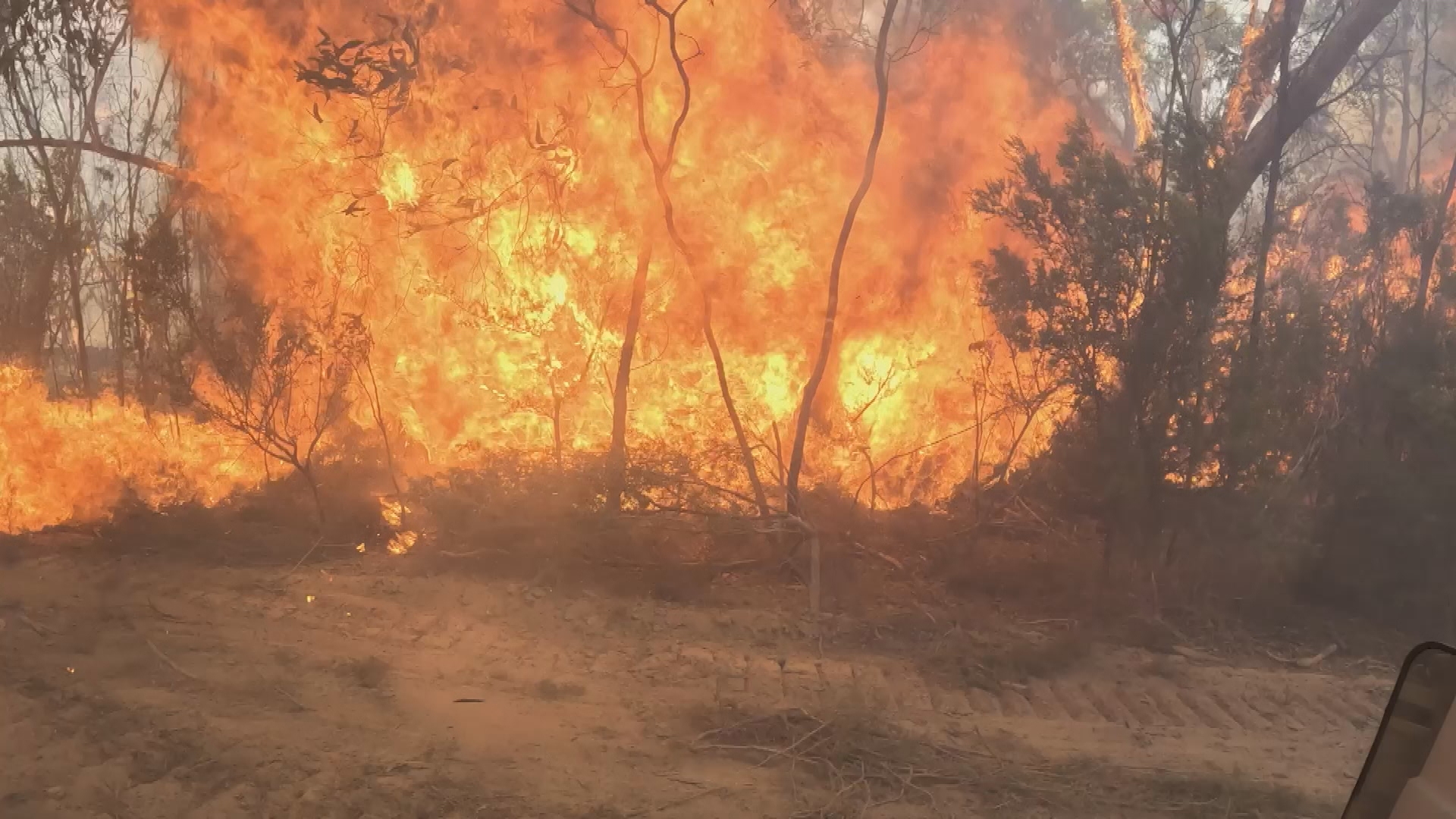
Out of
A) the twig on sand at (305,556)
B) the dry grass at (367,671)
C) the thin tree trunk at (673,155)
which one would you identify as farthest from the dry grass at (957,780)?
the twig on sand at (305,556)

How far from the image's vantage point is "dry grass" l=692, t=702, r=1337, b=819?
406 centimetres

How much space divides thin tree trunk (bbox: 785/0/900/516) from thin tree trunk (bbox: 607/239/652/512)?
1.29 m

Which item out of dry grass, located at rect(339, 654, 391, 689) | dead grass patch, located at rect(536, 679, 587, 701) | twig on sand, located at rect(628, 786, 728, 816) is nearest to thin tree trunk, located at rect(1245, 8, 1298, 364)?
twig on sand, located at rect(628, 786, 728, 816)

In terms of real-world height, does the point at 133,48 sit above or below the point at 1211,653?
above

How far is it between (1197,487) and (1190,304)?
51.7 inches

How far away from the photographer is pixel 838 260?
7.02 m

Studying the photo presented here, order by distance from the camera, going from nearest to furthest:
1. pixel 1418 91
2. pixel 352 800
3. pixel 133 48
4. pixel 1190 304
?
pixel 352 800 < pixel 1190 304 < pixel 133 48 < pixel 1418 91

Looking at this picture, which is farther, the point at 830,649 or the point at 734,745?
the point at 830,649

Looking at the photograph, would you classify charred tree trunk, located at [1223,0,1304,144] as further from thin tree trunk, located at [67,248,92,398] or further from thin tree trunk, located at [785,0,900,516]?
thin tree trunk, located at [67,248,92,398]

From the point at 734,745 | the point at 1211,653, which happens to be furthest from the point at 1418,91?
the point at 734,745

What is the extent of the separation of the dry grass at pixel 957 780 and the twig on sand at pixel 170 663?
106 inches

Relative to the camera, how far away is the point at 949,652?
580 cm

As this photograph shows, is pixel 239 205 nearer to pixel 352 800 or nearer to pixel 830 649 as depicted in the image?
pixel 352 800

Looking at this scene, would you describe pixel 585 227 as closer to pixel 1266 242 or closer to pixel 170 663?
pixel 170 663
